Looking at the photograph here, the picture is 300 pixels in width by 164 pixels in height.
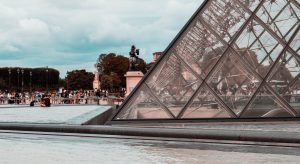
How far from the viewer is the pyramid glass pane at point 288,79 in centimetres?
1215

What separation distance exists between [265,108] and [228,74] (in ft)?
3.76

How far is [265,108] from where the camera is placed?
12133 millimetres

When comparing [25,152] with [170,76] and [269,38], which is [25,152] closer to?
[170,76]

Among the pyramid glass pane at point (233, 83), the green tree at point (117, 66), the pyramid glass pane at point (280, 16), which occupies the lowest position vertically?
the pyramid glass pane at point (233, 83)

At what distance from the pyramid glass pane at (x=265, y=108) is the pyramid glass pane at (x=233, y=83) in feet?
0.57

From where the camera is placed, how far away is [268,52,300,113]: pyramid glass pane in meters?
12.1

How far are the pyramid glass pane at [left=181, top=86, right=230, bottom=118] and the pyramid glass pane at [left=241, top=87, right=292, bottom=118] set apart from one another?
1.85 feet

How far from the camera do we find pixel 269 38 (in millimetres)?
12953

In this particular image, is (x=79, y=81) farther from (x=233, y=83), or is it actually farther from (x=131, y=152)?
(x=131, y=152)

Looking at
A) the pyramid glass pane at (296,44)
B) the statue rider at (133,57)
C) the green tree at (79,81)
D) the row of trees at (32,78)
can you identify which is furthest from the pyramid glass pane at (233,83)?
the row of trees at (32,78)

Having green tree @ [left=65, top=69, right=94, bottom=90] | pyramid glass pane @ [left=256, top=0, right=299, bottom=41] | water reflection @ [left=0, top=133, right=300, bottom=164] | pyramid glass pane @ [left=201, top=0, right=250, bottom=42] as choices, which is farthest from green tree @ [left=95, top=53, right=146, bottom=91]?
water reflection @ [left=0, top=133, right=300, bottom=164]

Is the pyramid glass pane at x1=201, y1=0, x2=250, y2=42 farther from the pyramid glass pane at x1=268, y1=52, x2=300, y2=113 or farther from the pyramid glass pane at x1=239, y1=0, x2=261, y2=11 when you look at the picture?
the pyramid glass pane at x1=268, y1=52, x2=300, y2=113

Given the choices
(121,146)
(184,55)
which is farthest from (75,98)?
(121,146)

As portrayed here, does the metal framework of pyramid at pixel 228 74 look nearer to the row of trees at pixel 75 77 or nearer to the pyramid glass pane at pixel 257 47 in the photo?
the pyramid glass pane at pixel 257 47
